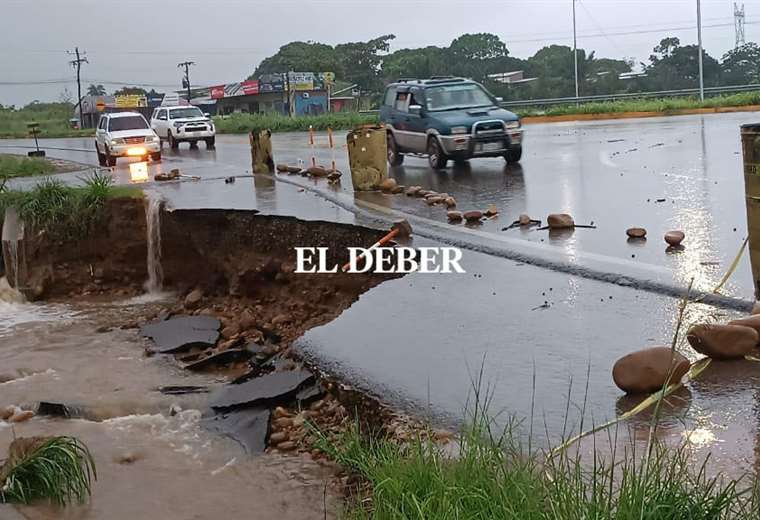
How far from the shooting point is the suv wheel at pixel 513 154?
19.5 meters

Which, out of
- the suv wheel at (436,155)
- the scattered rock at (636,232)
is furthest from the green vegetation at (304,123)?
the scattered rock at (636,232)

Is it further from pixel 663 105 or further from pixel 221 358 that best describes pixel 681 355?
pixel 663 105

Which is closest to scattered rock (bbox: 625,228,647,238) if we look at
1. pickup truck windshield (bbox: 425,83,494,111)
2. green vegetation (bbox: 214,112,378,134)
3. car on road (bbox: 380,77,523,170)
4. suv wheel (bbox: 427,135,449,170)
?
car on road (bbox: 380,77,523,170)

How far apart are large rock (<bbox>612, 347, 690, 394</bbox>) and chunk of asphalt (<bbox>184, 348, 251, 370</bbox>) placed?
215 inches

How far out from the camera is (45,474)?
230 inches

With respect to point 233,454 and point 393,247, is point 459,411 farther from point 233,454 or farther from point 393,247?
point 393,247

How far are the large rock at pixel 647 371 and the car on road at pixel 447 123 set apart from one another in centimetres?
1393

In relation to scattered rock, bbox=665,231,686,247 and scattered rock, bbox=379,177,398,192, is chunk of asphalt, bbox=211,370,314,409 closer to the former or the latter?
scattered rock, bbox=665,231,686,247

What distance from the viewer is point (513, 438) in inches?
187

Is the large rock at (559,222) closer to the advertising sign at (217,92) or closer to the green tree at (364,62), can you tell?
the green tree at (364,62)

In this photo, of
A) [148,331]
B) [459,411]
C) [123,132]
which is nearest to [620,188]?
[148,331]

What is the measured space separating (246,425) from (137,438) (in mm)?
1145

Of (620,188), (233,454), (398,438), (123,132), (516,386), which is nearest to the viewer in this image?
(398,438)

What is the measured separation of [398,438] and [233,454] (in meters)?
2.24
